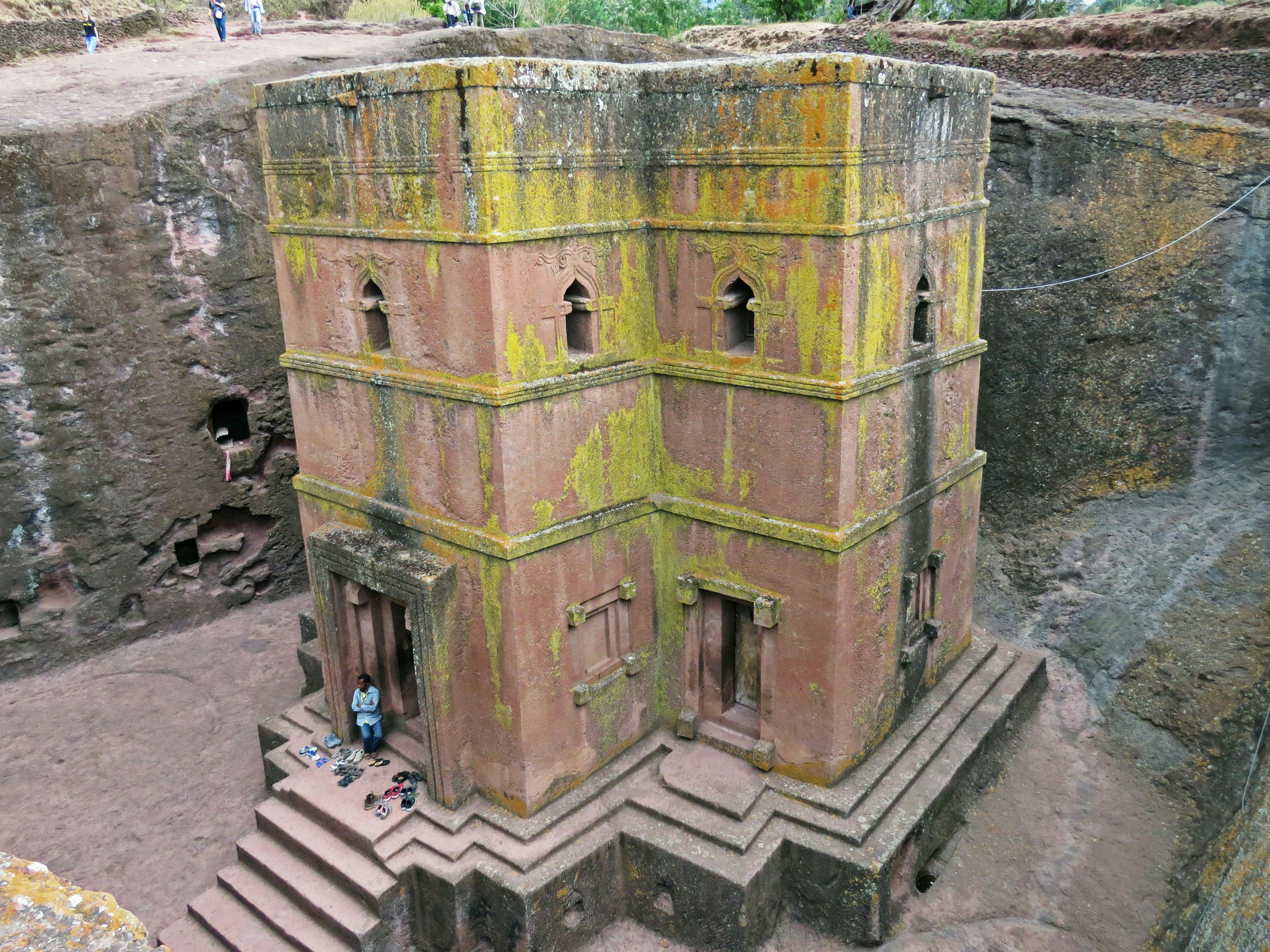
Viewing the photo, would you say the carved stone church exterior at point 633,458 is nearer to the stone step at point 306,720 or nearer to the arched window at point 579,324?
the arched window at point 579,324

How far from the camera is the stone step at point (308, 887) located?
8.13m

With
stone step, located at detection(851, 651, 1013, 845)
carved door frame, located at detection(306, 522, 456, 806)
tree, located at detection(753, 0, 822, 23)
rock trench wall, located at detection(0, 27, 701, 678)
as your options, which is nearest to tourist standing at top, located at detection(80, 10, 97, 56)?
rock trench wall, located at detection(0, 27, 701, 678)

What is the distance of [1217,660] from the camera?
35.1 feet

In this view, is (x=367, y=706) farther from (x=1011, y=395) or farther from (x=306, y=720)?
(x=1011, y=395)

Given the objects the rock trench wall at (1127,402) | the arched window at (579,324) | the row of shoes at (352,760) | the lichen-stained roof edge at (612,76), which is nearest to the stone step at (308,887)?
the row of shoes at (352,760)

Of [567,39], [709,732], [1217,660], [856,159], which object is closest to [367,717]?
[709,732]

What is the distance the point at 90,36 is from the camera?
17672 mm

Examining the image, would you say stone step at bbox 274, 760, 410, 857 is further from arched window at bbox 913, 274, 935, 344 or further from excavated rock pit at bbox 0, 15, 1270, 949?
arched window at bbox 913, 274, 935, 344

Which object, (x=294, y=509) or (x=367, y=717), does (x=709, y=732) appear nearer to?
(x=367, y=717)

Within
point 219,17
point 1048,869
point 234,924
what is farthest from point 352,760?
point 219,17

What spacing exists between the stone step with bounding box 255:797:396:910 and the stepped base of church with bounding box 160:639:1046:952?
0.01 metres

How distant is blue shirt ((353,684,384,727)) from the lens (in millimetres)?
9445

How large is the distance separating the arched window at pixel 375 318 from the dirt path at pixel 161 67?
21.7 feet

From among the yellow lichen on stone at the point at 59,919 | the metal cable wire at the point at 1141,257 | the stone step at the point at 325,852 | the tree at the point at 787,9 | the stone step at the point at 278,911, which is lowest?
the stone step at the point at 278,911
